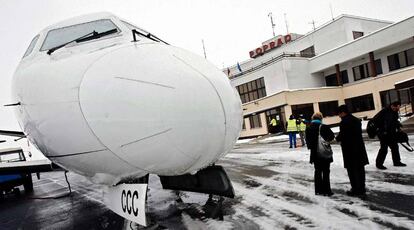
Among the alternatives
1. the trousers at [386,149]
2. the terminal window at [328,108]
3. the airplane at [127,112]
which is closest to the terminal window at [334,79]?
the terminal window at [328,108]

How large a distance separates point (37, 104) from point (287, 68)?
26.7 m

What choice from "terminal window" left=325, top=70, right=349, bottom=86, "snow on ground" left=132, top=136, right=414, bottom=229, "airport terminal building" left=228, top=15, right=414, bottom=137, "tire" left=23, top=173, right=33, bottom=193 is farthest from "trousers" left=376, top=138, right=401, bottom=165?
"terminal window" left=325, top=70, right=349, bottom=86

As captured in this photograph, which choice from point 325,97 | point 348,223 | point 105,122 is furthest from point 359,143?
point 325,97

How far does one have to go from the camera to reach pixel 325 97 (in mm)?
27188

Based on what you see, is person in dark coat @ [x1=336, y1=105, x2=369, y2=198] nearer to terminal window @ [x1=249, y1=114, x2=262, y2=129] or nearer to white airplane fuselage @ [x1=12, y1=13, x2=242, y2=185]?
white airplane fuselage @ [x1=12, y1=13, x2=242, y2=185]

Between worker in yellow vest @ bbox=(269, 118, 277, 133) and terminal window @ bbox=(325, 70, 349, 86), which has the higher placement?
terminal window @ bbox=(325, 70, 349, 86)

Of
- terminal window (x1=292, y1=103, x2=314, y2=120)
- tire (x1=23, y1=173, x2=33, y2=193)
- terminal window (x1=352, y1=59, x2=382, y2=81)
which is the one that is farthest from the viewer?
terminal window (x1=292, y1=103, x2=314, y2=120)

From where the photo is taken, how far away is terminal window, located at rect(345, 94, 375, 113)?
2571 cm

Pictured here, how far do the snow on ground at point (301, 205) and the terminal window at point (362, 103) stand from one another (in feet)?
65.6

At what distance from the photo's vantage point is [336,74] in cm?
2916

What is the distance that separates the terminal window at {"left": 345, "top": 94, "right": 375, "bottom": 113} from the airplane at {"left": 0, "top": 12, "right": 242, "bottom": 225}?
2592 centimetres

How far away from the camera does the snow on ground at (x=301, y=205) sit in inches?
160

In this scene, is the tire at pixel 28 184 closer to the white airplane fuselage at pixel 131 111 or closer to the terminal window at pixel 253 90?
the white airplane fuselage at pixel 131 111

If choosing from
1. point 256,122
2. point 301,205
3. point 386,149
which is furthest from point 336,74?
point 301,205
